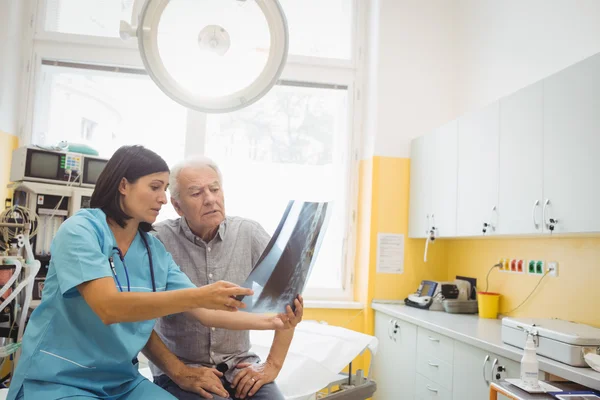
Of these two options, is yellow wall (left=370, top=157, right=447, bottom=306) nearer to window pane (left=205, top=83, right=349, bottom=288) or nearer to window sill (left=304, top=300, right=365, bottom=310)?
window sill (left=304, top=300, right=365, bottom=310)

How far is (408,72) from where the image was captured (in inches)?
150

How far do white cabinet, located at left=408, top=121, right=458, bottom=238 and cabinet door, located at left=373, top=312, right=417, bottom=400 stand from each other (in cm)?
67

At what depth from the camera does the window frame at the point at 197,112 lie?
364 cm

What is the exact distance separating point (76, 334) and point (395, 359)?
7.97ft

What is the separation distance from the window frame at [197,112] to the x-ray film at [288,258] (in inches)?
99.2

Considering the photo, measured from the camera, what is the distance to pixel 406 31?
12.6 feet

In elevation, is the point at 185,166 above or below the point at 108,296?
above

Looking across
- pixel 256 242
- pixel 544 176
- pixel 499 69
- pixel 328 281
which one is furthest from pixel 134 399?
pixel 499 69

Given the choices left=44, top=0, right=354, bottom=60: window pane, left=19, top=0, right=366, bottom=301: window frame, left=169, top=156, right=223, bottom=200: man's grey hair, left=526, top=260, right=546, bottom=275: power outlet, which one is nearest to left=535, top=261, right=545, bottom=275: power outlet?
left=526, top=260, right=546, bottom=275: power outlet

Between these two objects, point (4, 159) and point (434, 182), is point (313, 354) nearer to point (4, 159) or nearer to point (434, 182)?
point (434, 182)

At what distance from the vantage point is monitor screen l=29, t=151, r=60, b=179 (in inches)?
110

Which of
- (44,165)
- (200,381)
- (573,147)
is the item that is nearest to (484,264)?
(573,147)

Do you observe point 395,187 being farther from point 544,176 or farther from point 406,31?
point 544,176

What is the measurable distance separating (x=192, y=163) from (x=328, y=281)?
248 cm
